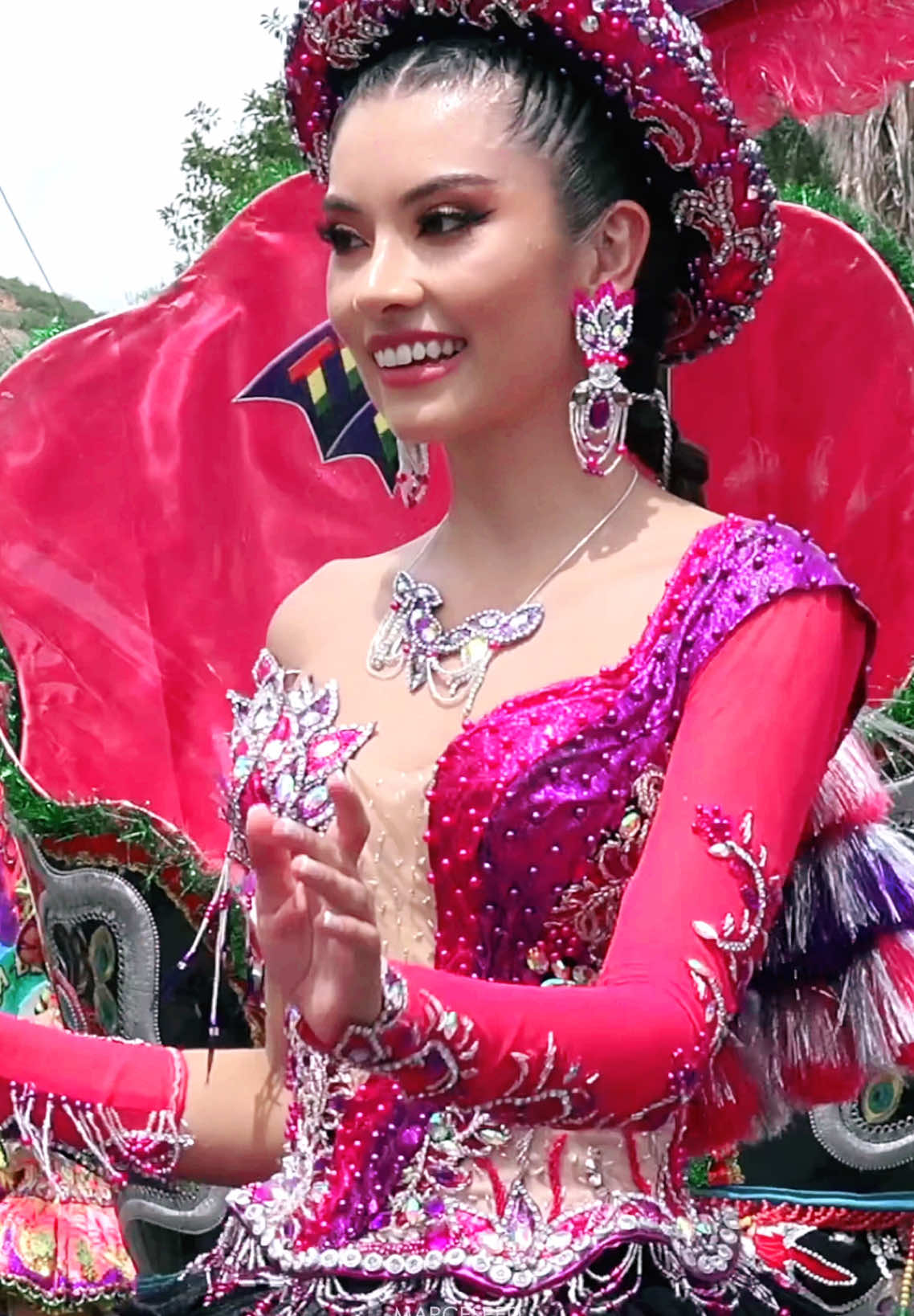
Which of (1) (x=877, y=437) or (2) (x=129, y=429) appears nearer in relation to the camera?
(1) (x=877, y=437)

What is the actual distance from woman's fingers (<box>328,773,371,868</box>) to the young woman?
119 millimetres

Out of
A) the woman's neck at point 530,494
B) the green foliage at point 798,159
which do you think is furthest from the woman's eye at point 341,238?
the green foliage at point 798,159

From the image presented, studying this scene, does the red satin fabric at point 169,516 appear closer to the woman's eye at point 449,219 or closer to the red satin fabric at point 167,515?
the red satin fabric at point 167,515

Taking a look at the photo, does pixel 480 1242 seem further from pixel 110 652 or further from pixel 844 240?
pixel 110 652

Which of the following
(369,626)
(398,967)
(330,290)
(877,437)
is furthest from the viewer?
(877,437)

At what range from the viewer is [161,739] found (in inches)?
115

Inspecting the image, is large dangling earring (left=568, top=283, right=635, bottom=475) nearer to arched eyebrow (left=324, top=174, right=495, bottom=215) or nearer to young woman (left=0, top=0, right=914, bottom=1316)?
young woman (left=0, top=0, right=914, bottom=1316)

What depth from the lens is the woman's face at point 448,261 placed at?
5.04 ft

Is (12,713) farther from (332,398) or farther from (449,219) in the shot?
(449,219)

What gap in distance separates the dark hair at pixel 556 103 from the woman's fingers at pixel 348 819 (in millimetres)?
676

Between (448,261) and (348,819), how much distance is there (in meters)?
0.59

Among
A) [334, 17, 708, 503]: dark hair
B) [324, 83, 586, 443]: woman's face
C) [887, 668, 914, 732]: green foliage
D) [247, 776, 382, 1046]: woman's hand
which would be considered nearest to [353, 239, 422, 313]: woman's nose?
[324, 83, 586, 443]: woman's face

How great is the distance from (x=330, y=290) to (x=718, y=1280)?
93 centimetres

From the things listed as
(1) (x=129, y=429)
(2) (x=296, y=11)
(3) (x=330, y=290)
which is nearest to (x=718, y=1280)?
(3) (x=330, y=290)
